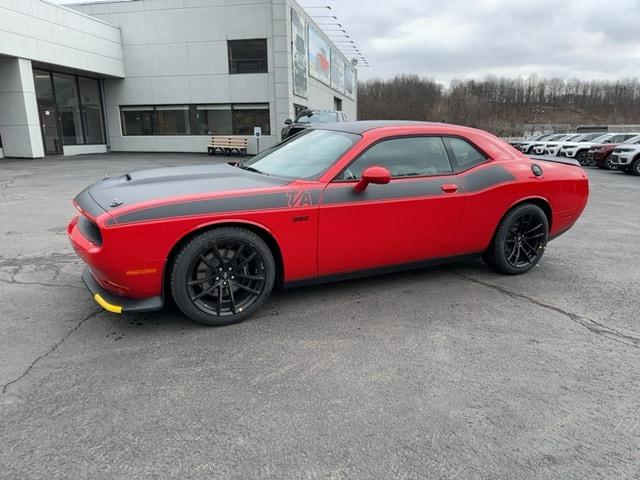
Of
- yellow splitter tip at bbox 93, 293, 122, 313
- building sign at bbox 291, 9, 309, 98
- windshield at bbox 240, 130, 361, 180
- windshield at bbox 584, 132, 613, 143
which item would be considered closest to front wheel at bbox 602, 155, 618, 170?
windshield at bbox 584, 132, 613, 143

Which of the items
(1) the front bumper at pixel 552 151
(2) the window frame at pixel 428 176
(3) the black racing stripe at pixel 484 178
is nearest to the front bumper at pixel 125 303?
(2) the window frame at pixel 428 176

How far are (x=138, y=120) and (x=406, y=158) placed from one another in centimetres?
2354

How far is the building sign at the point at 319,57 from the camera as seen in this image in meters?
27.7

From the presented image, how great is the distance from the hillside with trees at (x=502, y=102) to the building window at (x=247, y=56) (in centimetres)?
6116

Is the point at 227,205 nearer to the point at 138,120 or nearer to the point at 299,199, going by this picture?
the point at 299,199

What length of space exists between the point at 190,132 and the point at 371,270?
72.5ft

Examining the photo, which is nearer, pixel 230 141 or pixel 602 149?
pixel 602 149

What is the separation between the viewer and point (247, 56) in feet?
74.5

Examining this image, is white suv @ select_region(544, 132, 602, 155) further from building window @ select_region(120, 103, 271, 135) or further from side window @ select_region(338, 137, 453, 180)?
side window @ select_region(338, 137, 453, 180)

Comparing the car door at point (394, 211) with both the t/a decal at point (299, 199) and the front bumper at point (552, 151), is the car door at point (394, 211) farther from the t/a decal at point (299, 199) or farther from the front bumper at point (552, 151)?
the front bumper at point (552, 151)

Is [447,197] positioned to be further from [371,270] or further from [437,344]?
[437,344]

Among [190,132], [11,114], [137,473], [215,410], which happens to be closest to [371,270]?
[215,410]

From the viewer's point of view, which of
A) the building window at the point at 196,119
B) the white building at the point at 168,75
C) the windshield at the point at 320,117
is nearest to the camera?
the windshield at the point at 320,117

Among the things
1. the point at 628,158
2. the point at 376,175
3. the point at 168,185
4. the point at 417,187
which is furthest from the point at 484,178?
the point at 628,158
